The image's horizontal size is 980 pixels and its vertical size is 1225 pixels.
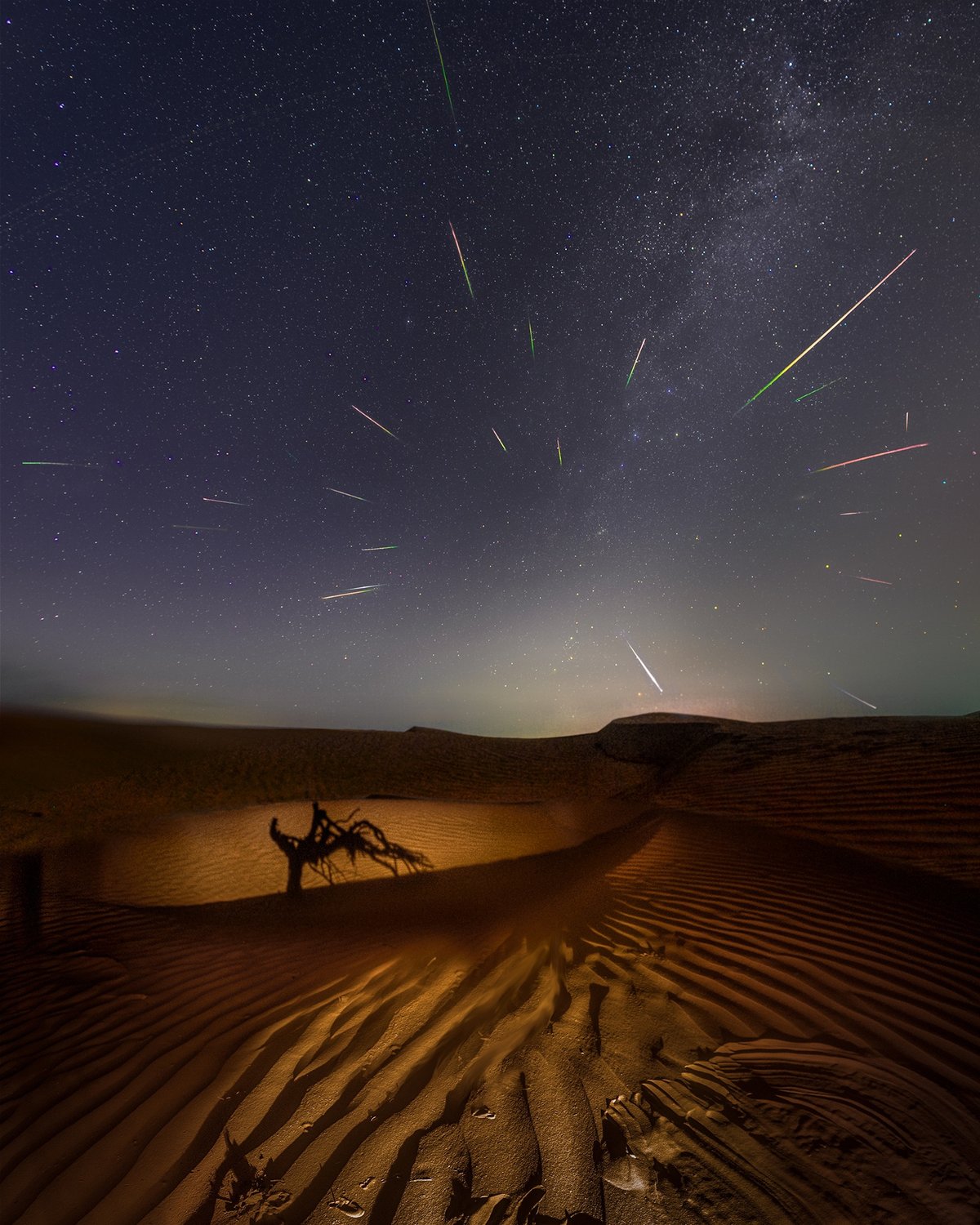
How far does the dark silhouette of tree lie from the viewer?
7934 mm

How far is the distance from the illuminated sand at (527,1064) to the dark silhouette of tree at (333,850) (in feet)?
9.13

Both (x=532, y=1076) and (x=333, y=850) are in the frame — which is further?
(x=333, y=850)

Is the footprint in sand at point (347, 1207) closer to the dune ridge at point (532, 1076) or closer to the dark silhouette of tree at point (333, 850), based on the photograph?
the dune ridge at point (532, 1076)

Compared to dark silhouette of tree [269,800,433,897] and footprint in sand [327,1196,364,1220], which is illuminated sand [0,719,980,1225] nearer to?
footprint in sand [327,1196,364,1220]

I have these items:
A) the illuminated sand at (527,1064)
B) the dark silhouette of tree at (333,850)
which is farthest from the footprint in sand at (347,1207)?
the dark silhouette of tree at (333,850)

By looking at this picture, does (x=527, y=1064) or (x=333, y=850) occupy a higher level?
(x=527, y=1064)

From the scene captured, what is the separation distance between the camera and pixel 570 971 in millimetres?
3250

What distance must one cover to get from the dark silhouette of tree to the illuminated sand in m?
2.78

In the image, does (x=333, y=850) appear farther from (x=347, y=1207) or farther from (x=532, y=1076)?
(x=347, y=1207)

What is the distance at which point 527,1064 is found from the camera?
7.55 feet

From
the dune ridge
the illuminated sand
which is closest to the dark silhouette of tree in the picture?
the illuminated sand

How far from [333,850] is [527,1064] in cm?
698

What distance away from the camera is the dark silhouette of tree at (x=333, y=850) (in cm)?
793

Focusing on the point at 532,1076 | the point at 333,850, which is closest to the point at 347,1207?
the point at 532,1076
